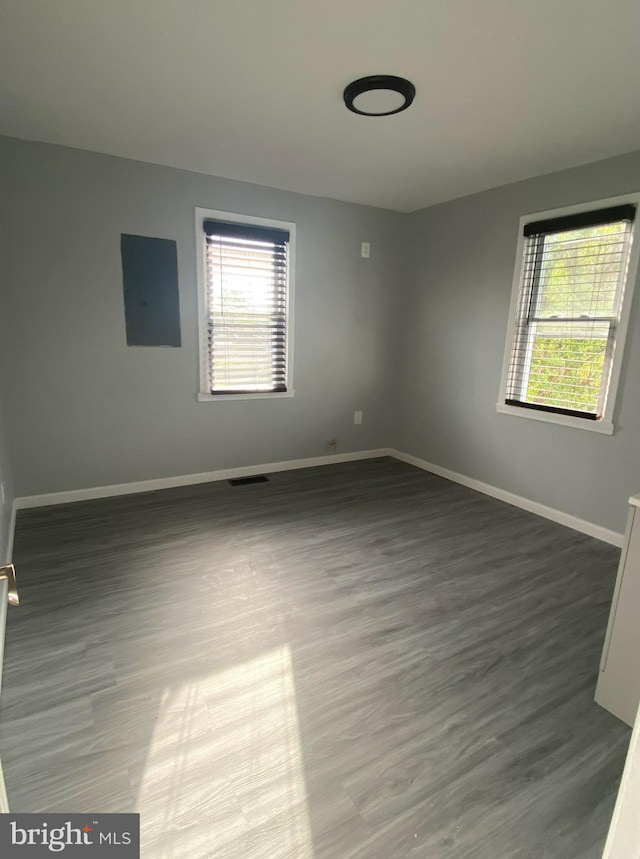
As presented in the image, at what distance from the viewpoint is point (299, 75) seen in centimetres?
211

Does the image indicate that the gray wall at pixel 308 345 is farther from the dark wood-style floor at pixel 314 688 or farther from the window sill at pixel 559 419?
the dark wood-style floor at pixel 314 688

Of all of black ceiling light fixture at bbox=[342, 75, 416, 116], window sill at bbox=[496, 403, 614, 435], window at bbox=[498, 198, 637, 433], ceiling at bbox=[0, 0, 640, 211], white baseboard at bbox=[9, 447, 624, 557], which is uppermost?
ceiling at bbox=[0, 0, 640, 211]

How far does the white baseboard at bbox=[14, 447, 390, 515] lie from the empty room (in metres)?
0.02

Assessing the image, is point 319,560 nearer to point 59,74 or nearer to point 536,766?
point 536,766

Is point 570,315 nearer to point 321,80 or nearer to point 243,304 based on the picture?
point 321,80

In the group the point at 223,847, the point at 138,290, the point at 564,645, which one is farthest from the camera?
the point at 138,290

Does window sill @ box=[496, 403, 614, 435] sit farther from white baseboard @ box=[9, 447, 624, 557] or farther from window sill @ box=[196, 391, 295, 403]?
window sill @ box=[196, 391, 295, 403]

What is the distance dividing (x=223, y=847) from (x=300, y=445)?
336 cm

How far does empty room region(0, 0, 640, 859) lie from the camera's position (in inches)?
56.9

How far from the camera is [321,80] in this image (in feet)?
7.03

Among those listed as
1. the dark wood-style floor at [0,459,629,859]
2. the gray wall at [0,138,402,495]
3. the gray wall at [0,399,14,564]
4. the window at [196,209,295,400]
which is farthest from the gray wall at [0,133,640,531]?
the dark wood-style floor at [0,459,629,859]

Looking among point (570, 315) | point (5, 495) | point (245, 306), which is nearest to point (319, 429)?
point (245, 306)

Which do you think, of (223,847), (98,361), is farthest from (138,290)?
(223,847)

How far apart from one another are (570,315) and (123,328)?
10.8 ft
